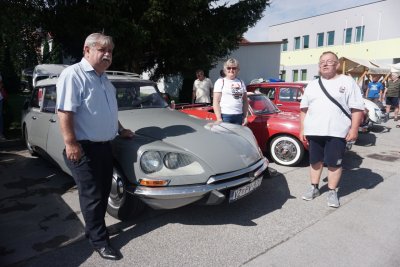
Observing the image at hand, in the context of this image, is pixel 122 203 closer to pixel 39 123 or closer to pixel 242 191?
pixel 242 191

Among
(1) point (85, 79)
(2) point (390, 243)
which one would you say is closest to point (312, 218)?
(2) point (390, 243)

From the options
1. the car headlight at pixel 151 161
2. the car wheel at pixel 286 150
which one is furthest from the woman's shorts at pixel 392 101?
the car headlight at pixel 151 161

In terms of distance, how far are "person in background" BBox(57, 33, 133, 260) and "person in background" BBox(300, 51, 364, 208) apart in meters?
2.48

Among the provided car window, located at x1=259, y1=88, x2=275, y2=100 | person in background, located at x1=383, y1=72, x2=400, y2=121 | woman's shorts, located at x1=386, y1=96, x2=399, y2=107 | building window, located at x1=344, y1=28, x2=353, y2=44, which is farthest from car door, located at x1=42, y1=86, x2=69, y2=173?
building window, located at x1=344, y1=28, x2=353, y2=44

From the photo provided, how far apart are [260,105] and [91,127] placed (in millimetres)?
4376

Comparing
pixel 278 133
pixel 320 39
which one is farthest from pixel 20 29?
pixel 320 39

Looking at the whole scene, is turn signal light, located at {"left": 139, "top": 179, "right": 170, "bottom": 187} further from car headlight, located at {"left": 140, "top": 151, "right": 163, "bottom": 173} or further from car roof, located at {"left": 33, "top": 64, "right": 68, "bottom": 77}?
car roof, located at {"left": 33, "top": 64, "right": 68, "bottom": 77}

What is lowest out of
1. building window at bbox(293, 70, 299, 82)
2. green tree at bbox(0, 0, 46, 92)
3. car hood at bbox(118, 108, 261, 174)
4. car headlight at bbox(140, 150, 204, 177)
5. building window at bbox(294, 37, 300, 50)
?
car headlight at bbox(140, 150, 204, 177)

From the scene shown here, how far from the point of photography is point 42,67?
9.93 m

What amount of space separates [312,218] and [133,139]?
88.3 inches

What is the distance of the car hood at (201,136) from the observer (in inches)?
130

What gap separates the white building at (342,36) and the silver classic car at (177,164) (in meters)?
27.3

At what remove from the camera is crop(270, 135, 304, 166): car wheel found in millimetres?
5703

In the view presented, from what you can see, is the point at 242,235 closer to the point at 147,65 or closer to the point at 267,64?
the point at 147,65
